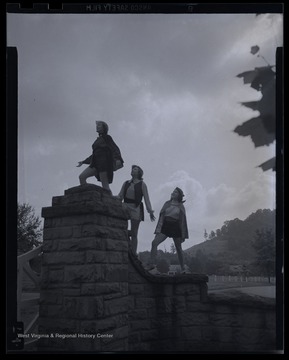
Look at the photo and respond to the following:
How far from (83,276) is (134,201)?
1.49m

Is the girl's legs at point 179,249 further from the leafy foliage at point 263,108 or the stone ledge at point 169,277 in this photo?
the leafy foliage at point 263,108

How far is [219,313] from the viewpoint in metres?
7.38

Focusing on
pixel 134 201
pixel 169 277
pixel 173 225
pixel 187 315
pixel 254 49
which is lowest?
pixel 187 315

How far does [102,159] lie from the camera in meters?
6.73

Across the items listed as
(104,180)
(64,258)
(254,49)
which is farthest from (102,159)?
(254,49)

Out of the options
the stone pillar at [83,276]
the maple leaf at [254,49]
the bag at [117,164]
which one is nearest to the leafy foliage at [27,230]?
the stone pillar at [83,276]

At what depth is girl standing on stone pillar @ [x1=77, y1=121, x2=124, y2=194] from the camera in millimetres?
6590

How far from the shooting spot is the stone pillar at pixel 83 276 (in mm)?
6207

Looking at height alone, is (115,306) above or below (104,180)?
below

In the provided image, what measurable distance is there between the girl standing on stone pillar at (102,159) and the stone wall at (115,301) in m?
0.28

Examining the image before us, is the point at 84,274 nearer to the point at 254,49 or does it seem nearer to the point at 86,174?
the point at 86,174

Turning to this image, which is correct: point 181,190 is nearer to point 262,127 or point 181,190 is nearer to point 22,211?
point 262,127
